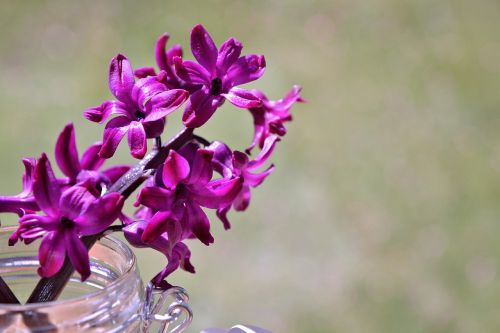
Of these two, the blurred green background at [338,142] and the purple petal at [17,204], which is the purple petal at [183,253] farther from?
the blurred green background at [338,142]

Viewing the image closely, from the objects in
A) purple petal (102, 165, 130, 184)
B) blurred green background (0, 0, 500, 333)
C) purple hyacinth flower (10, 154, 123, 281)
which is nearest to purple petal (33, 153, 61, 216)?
purple hyacinth flower (10, 154, 123, 281)

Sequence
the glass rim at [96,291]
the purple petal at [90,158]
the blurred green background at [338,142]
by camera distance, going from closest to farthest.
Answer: the glass rim at [96,291]
the purple petal at [90,158]
the blurred green background at [338,142]

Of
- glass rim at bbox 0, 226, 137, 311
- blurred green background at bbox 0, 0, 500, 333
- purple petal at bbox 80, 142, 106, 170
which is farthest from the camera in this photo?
blurred green background at bbox 0, 0, 500, 333

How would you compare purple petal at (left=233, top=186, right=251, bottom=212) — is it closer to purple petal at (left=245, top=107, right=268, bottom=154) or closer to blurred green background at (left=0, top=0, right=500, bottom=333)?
purple petal at (left=245, top=107, right=268, bottom=154)

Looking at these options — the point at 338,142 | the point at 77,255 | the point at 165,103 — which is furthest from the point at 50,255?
the point at 338,142

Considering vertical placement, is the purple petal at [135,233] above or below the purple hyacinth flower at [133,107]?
below

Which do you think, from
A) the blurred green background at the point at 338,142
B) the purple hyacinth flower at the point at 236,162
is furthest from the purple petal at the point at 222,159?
the blurred green background at the point at 338,142
